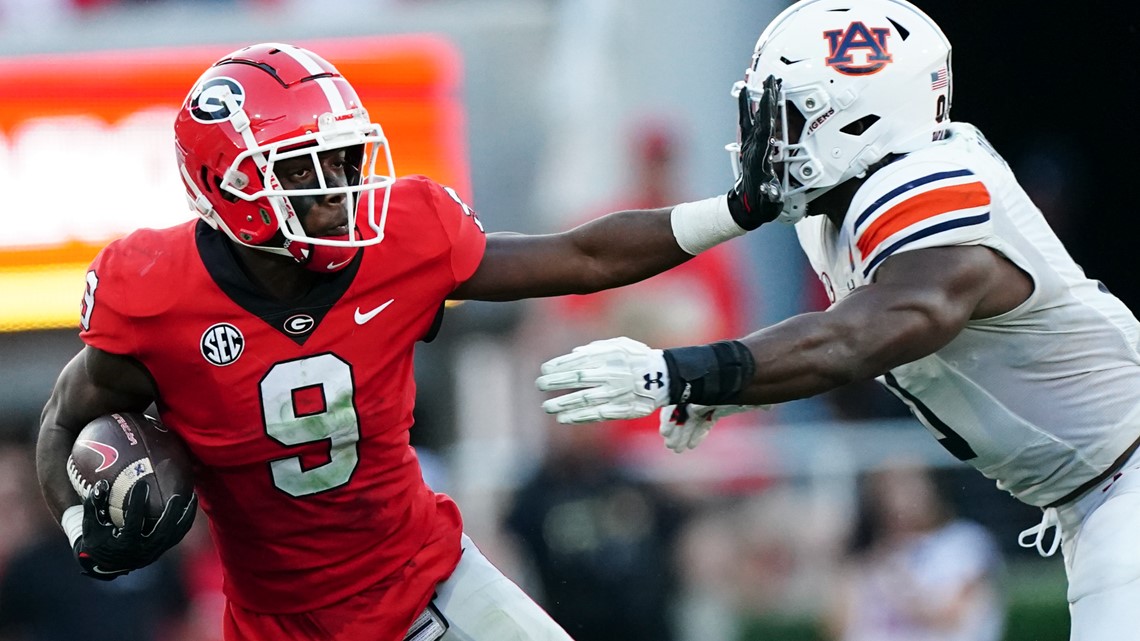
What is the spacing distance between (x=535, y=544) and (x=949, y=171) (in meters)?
3.09

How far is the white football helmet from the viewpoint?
3367mm

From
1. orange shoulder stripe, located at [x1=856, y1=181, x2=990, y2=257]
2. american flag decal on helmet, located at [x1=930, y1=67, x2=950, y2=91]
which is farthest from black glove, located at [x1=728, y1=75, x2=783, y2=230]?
american flag decal on helmet, located at [x1=930, y1=67, x2=950, y2=91]

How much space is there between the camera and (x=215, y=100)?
326 cm

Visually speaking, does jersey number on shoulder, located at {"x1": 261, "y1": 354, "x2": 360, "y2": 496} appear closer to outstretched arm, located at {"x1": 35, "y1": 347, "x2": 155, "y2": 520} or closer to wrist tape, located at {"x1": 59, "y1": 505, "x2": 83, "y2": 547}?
outstretched arm, located at {"x1": 35, "y1": 347, "x2": 155, "y2": 520}

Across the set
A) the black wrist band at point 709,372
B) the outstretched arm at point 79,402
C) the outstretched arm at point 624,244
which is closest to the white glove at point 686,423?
the outstretched arm at point 624,244

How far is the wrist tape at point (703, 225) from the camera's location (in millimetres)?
3422

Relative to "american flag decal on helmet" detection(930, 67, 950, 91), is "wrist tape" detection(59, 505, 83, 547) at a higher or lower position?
lower

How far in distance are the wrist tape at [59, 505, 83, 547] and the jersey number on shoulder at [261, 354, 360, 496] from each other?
47 cm

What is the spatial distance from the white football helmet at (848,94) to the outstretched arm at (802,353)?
39 centimetres

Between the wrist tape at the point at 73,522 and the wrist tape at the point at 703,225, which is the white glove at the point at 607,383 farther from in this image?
the wrist tape at the point at 73,522

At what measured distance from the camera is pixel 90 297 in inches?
127

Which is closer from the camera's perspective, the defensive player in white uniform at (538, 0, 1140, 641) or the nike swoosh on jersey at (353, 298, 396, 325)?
the defensive player in white uniform at (538, 0, 1140, 641)

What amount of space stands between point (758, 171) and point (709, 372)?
2.20ft

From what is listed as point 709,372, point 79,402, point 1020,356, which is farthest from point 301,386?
point 1020,356
